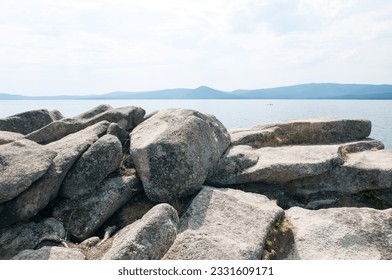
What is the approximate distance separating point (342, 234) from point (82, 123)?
12.6m

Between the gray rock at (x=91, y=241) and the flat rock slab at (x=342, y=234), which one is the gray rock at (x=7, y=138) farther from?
the flat rock slab at (x=342, y=234)

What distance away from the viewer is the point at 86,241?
1048cm

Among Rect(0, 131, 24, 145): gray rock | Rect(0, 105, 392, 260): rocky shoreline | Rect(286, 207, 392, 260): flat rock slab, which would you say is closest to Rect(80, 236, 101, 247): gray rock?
Rect(0, 105, 392, 260): rocky shoreline

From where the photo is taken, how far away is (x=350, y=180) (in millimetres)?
14125

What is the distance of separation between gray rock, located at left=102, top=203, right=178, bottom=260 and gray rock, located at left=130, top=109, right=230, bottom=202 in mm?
1727

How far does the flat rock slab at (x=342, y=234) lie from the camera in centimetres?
Result: 980

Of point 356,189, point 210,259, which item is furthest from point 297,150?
point 210,259

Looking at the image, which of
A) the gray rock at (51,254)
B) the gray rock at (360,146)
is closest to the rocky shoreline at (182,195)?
the gray rock at (51,254)

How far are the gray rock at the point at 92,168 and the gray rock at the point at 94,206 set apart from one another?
0.27 metres

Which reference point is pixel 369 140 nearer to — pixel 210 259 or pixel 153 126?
pixel 153 126

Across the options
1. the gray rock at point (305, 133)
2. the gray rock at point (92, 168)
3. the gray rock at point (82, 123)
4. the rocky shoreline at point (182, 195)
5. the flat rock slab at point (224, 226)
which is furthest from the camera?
the gray rock at point (305, 133)

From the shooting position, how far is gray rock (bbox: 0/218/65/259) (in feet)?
32.9

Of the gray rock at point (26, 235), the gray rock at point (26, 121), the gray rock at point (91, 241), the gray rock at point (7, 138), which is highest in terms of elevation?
the gray rock at point (26, 121)

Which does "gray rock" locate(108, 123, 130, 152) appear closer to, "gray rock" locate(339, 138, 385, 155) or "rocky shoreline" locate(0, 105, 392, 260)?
"rocky shoreline" locate(0, 105, 392, 260)
